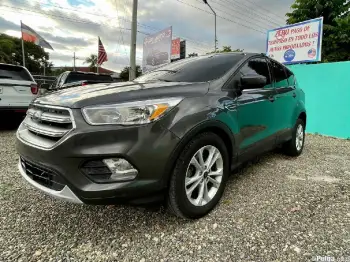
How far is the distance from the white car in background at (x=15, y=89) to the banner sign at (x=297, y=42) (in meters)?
7.28

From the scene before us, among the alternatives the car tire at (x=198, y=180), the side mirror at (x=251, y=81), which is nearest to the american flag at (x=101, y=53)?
the side mirror at (x=251, y=81)

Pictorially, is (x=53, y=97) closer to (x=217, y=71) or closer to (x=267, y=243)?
(x=217, y=71)

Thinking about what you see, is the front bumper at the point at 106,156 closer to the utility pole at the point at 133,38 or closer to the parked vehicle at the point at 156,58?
the utility pole at the point at 133,38

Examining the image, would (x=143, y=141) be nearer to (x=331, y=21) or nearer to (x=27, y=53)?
(x=331, y=21)

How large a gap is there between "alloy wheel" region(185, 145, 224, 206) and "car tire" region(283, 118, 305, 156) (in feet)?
7.29

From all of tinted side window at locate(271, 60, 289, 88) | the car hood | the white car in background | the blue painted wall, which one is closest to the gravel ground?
the car hood

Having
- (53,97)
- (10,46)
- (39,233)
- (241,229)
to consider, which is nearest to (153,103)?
(53,97)

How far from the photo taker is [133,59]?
12.3 metres

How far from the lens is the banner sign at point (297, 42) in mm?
7559

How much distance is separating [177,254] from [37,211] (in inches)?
57.2

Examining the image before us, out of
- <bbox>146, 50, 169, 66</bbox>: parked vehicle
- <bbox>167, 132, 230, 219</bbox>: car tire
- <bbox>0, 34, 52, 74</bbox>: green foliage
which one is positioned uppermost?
<bbox>0, 34, 52, 74</bbox>: green foliage

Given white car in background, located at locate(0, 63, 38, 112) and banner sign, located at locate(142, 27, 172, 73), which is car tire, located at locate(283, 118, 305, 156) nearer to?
white car in background, located at locate(0, 63, 38, 112)

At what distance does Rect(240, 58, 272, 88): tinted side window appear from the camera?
2.99m

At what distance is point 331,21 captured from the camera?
13.9 meters
